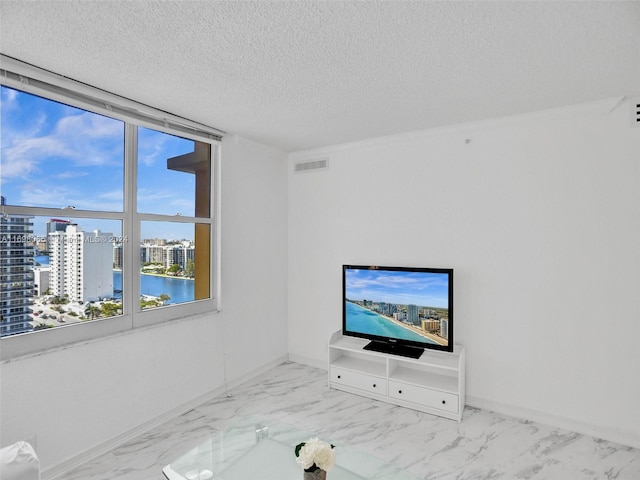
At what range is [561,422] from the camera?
2.65m

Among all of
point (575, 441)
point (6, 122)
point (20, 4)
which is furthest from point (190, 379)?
point (575, 441)

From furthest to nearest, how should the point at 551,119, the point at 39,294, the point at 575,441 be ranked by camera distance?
the point at 551,119, the point at 575,441, the point at 39,294

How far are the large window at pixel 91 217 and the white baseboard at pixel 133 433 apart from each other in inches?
29.8

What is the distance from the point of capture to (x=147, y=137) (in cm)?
272

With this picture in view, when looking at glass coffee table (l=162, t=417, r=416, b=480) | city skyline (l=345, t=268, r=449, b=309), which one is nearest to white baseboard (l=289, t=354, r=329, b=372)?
city skyline (l=345, t=268, r=449, b=309)

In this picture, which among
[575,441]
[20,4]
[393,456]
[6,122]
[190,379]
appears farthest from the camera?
[190,379]

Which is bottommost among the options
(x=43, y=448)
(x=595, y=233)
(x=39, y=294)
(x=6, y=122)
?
(x=43, y=448)

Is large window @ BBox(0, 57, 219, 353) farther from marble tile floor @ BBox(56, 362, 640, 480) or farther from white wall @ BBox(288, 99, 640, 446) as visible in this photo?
white wall @ BBox(288, 99, 640, 446)

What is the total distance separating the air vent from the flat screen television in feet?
3.99

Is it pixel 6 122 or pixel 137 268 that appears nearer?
pixel 6 122

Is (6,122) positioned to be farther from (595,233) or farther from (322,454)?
(595,233)

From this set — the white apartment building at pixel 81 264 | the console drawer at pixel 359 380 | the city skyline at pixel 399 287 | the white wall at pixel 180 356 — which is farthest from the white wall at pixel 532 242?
the white apartment building at pixel 81 264

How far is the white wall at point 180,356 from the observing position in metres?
2.06

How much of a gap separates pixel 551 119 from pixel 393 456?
2.82 meters
